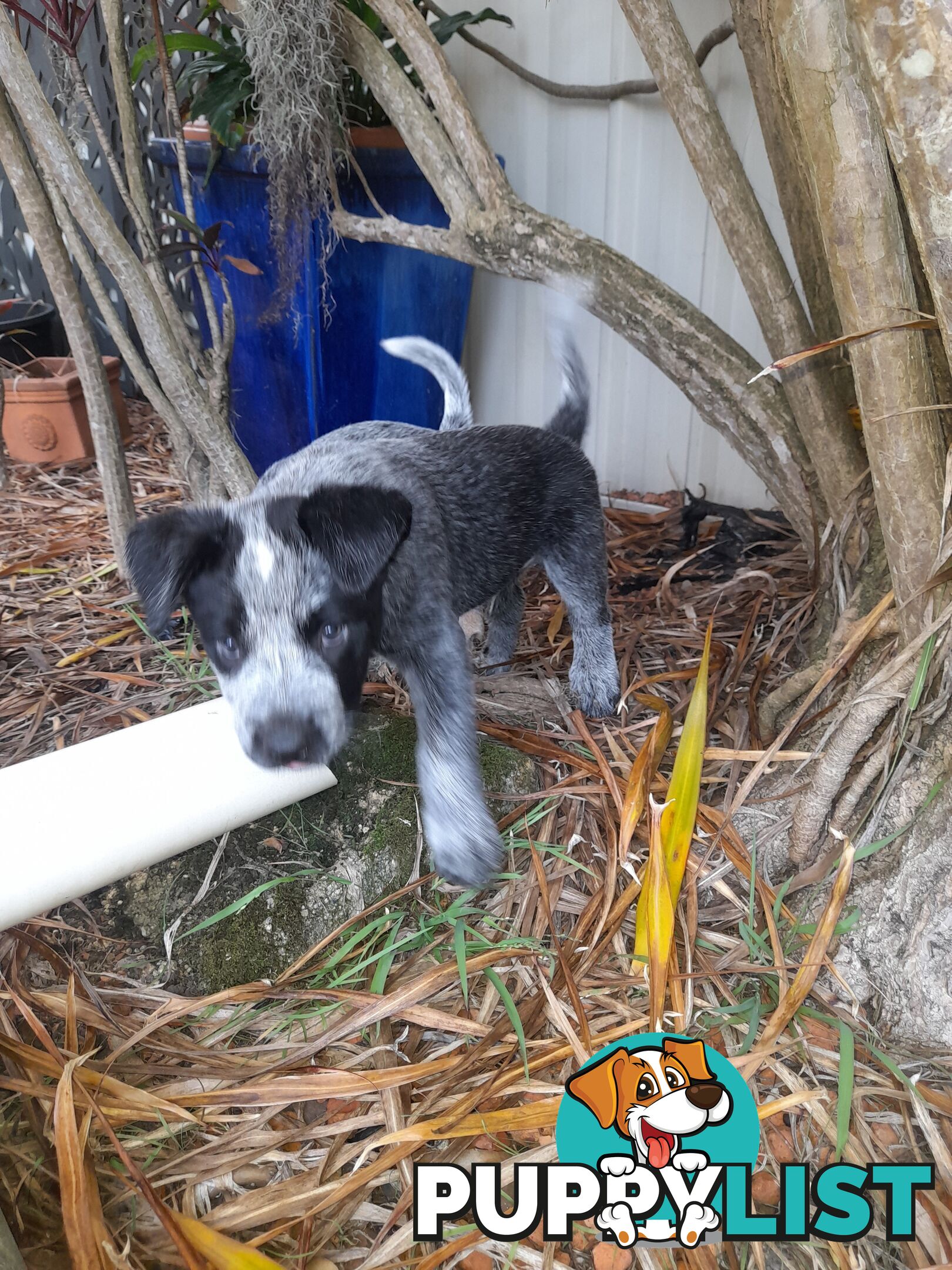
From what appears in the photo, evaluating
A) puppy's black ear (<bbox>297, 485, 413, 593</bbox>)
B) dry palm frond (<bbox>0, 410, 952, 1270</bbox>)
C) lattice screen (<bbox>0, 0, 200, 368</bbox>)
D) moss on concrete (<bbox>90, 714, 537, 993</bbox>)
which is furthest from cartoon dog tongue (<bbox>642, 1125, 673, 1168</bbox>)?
lattice screen (<bbox>0, 0, 200, 368</bbox>)

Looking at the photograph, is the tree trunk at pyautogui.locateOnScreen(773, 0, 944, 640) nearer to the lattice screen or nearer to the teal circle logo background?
the teal circle logo background

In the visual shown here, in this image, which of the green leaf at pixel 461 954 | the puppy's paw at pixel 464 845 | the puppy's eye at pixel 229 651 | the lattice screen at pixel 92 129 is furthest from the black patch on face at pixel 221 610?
the lattice screen at pixel 92 129

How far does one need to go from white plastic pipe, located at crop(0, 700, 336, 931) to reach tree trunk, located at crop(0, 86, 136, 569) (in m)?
0.87

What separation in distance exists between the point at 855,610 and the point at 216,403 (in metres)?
1.76

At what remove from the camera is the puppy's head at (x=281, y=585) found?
4.96 feet

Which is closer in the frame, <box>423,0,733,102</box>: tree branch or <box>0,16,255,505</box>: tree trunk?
<box>0,16,255,505</box>: tree trunk

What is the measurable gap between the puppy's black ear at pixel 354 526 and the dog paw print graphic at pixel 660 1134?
886 mm

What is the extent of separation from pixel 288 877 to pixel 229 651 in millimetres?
474

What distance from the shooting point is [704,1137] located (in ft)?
4.23

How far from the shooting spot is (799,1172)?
128cm

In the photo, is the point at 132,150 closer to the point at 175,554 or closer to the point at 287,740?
the point at 175,554

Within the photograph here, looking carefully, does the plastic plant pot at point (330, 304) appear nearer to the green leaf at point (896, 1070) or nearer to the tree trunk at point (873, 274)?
the tree trunk at point (873, 274)

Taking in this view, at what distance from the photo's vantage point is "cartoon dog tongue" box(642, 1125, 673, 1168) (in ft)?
4.15

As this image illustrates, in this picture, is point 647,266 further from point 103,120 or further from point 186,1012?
point 186,1012
